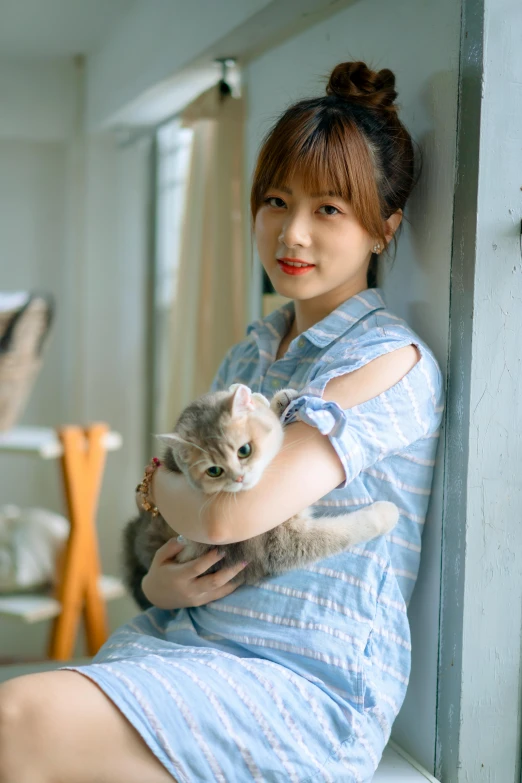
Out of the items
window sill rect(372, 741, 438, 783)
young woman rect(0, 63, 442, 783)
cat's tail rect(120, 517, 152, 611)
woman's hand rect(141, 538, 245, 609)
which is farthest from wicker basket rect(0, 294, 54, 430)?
window sill rect(372, 741, 438, 783)

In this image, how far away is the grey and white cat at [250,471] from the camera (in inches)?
38.4

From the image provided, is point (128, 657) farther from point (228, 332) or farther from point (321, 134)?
point (228, 332)

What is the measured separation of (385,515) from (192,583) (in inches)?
11.3

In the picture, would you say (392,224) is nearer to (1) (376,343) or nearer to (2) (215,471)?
(1) (376,343)

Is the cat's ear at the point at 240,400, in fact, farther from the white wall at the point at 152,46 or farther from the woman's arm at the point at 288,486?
the white wall at the point at 152,46

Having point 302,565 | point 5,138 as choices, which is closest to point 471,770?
point 302,565

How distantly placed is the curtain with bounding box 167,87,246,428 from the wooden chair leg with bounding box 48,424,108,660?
306 millimetres

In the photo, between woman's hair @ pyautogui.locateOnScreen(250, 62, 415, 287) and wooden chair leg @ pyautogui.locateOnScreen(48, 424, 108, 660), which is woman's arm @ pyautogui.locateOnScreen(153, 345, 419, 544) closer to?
woman's hair @ pyautogui.locateOnScreen(250, 62, 415, 287)

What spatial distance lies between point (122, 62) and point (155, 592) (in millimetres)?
1795

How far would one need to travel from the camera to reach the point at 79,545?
242cm

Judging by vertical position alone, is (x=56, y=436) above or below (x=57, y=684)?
above

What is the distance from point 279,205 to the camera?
1.20 m

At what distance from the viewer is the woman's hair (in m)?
1.11

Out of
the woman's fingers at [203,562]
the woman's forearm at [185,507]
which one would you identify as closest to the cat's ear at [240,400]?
the woman's forearm at [185,507]
